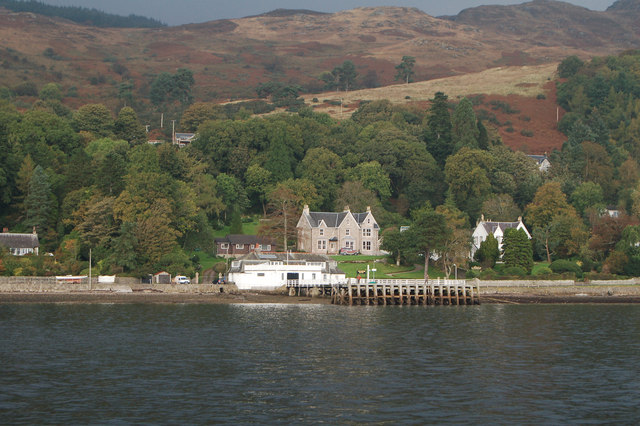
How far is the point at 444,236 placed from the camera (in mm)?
97062

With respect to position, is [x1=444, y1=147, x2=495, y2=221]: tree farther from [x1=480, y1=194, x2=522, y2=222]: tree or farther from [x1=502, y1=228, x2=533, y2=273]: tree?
[x1=502, y1=228, x2=533, y2=273]: tree

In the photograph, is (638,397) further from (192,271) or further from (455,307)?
(192,271)

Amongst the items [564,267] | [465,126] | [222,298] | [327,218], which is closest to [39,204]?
[222,298]

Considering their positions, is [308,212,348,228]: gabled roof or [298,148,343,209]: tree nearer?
[308,212,348,228]: gabled roof

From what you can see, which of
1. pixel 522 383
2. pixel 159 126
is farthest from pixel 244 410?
pixel 159 126

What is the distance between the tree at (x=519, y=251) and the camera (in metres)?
99.2

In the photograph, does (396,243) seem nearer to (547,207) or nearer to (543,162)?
(547,207)

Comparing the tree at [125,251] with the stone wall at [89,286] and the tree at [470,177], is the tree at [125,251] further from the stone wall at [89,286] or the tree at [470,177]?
the tree at [470,177]

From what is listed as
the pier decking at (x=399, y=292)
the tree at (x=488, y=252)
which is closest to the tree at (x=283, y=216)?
the pier decking at (x=399, y=292)

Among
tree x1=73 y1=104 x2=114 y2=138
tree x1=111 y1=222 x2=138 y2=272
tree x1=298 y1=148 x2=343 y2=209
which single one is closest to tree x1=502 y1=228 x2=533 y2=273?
tree x1=298 y1=148 x2=343 y2=209

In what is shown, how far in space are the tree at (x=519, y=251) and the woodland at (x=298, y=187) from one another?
16cm

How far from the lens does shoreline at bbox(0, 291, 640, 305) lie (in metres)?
85.0

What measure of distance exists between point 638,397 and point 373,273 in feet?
181

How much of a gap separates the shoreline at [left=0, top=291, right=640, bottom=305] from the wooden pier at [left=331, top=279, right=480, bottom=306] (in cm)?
195
